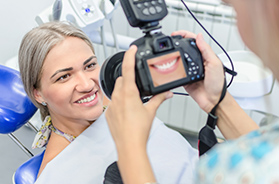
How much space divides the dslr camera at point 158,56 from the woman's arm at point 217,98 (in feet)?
0.11

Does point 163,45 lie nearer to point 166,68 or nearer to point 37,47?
point 166,68

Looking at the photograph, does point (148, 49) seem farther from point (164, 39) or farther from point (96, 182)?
point (96, 182)

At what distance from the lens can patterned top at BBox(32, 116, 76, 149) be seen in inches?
50.5

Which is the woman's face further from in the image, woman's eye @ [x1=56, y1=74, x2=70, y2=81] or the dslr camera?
the dslr camera

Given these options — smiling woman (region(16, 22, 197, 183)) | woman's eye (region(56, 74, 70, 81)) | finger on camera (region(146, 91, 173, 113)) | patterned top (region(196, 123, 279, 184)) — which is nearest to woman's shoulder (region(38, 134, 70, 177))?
smiling woman (region(16, 22, 197, 183))

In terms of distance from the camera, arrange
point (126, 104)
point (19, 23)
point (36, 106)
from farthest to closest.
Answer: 1. point (19, 23)
2. point (36, 106)
3. point (126, 104)

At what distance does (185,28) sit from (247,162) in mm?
1529

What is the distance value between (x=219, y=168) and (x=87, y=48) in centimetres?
85

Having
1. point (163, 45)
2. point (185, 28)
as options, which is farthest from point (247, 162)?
point (185, 28)

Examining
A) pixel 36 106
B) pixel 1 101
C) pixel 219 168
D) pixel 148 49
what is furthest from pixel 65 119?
pixel 219 168

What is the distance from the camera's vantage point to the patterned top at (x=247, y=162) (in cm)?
43

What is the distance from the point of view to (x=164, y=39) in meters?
0.79

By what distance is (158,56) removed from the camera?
2.53ft

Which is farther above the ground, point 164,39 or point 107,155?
point 164,39
